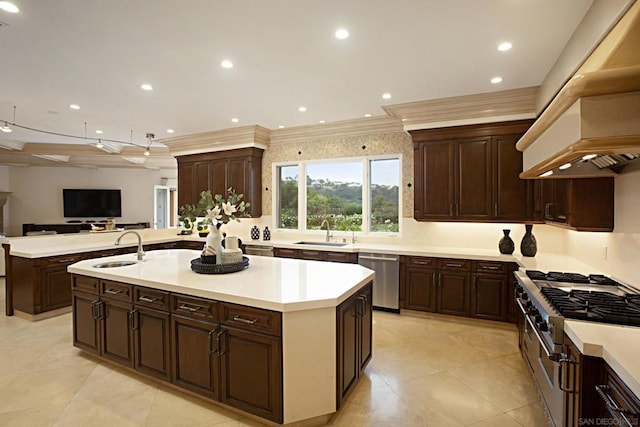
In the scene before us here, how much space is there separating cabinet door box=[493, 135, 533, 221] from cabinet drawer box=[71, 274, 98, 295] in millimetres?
4558

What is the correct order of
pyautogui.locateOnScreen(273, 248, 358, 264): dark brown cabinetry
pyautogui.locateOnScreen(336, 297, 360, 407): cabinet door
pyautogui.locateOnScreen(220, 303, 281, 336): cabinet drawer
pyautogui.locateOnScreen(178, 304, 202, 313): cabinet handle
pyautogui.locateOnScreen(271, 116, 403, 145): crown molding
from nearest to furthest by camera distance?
pyautogui.locateOnScreen(220, 303, 281, 336): cabinet drawer, pyautogui.locateOnScreen(336, 297, 360, 407): cabinet door, pyautogui.locateOnScreen(178, 304, 202, 313): cabinet handle, pyautogui.locateOnScreen(273, 248, 358, 264): dark brown cabinetry, pyautogui.locateOnScreen(271, 116, 403, 145): crown molding

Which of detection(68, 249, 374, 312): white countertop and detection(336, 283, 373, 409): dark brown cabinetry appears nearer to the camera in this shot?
detection(68, 249, 374, 312): white countertop

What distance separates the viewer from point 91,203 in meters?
9.37

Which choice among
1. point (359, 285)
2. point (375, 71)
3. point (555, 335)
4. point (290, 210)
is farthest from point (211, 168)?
point (555, 335)

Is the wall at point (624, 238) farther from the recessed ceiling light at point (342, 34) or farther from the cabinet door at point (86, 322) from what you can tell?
the cabinet door at point (86, 322)

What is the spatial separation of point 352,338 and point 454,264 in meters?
2.25

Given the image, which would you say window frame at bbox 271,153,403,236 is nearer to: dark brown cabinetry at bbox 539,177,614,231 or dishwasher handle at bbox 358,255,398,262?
dishwasher handle at bbox 358,255,398,262

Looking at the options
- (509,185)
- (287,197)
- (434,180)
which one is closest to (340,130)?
(287,197)

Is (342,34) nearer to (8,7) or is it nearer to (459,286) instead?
(8,7)

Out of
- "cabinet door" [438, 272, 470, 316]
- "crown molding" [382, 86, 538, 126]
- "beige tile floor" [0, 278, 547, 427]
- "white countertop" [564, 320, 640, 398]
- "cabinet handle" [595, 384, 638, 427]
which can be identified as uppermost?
"crown molding" [382, 86, 538, 126]

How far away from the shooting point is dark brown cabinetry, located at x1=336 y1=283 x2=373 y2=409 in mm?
2146

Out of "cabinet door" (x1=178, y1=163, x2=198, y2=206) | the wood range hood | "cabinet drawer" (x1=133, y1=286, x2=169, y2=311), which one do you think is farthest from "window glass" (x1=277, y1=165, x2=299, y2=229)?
the wood range hood

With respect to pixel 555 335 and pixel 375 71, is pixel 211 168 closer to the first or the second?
pixel 375 71

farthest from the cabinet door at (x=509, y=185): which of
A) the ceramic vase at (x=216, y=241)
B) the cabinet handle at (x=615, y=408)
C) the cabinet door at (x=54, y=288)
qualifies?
the cabinet door at (x=54, y=288)
